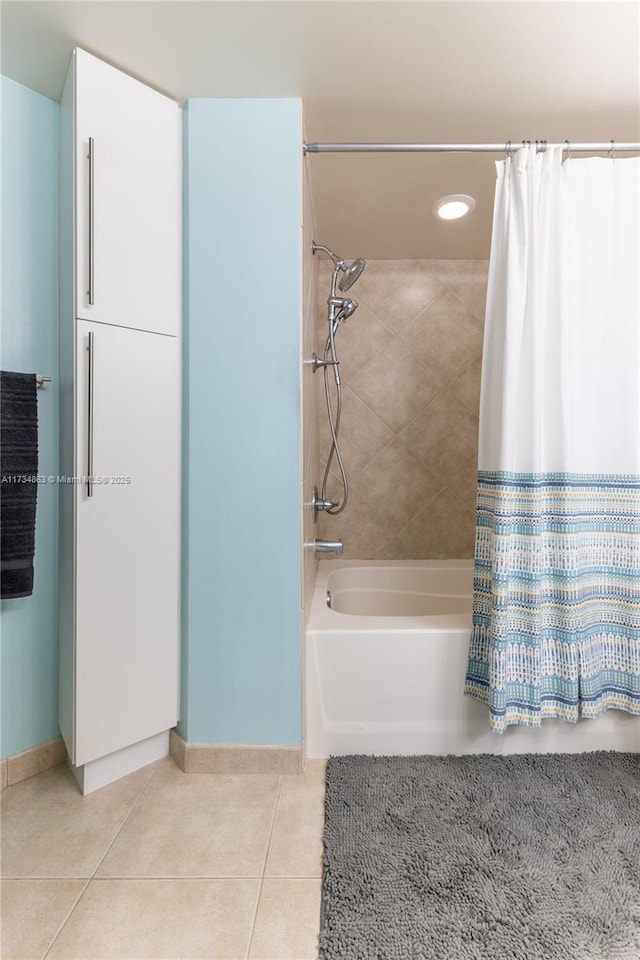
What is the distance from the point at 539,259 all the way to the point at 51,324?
1554 mm

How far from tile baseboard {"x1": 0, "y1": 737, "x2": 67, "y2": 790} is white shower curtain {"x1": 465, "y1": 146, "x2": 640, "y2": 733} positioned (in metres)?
1.39

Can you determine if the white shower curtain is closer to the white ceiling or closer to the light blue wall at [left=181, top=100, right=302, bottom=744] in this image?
the white ceiling

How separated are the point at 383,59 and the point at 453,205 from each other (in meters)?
0.70

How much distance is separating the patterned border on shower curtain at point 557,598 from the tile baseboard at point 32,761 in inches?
53.6

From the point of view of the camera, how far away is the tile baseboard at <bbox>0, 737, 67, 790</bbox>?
5.48 feet

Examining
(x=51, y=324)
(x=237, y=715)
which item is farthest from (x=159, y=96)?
(x=237, y=715)

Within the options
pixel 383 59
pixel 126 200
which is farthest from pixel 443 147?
pixel 126 200

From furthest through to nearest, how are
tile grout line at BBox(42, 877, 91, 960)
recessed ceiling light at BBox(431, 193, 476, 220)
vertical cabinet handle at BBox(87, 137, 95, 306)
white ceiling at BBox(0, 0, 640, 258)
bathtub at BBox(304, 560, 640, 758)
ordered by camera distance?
recessed ceiling light at BBox(431, 193, 476, 220) < bathtub at BBox(304, 560, 640, 758) < vertical cabinet handle at BBox(87, 137, 95, 306) < white ceiling at BBox(0, 0, 640, 258) < tile grout line at BBox(42, 877, 91, 960)

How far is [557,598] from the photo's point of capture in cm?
171

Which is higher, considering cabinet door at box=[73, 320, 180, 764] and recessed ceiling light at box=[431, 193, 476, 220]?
recessed ceiling light at box=[431, 193, 476, 220]

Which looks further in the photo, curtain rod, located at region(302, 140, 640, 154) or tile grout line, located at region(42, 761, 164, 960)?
curtain rod, located at region(302, 140, 640, 154)

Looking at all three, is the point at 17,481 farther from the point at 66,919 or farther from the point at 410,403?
the point at 410,403

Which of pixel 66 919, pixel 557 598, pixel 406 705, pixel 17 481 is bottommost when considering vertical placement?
pixel 66 919

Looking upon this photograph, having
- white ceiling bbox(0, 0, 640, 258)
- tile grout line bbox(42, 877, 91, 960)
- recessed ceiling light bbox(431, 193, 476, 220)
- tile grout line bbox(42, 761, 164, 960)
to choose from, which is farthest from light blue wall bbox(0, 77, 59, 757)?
recessed ceiling light bbox(431, 193, 476, 220)
